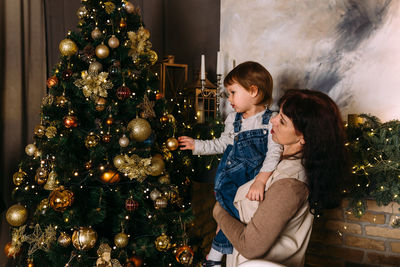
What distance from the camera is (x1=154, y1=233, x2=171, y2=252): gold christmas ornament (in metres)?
1.68

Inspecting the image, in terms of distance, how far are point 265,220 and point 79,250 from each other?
107 cm

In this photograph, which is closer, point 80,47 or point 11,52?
point 80,47

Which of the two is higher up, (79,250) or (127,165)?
(127,165)

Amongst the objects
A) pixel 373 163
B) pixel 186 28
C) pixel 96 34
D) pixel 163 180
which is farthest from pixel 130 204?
pixel 186 28

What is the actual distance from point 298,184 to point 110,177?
103cm

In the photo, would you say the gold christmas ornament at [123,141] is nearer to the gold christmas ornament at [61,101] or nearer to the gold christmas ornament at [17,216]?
the gold christmas ornament at [61,101]

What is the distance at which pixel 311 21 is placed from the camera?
2818 millimetres

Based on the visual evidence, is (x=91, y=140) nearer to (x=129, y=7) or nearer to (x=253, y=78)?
(x=129, y=7)

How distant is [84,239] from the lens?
1.51 metres

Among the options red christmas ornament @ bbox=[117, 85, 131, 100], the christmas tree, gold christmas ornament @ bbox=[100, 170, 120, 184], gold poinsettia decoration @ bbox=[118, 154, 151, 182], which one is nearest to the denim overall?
the christmas tree

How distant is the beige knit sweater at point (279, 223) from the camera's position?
1.05 meters

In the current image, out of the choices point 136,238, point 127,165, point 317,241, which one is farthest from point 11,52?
point 317,241

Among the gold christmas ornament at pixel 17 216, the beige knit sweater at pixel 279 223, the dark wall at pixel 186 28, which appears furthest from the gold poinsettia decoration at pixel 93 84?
the dark wall at pixel 186 28

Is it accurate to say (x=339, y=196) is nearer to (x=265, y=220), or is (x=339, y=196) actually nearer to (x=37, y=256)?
(x=265, y=220)
